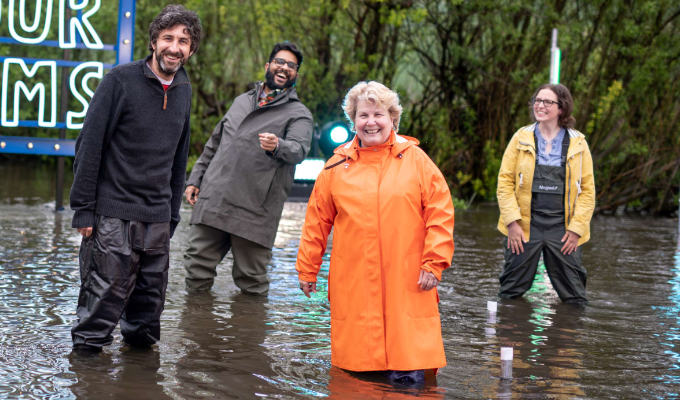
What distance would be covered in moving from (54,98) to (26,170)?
12822 mm

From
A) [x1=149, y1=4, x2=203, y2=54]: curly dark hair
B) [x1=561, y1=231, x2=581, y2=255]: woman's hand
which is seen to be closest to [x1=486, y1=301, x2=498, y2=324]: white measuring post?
[x1=561, y1=231, x2=581, y2=255]: woman's hand

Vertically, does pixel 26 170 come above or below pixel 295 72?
below

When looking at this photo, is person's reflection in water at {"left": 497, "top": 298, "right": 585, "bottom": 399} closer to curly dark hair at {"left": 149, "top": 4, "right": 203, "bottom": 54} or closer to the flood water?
the flood water

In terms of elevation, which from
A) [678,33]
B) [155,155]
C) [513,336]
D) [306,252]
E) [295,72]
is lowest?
[513,336]

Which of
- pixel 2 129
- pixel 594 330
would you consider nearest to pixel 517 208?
pixel 594 330

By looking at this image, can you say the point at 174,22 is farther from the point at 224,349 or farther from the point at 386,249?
the point at 224,349

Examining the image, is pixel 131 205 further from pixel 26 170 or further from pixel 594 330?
pixel 26 170

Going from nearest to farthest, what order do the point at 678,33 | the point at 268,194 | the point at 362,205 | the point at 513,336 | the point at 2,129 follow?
the point at 362,205 → the point at 513,336 → the point at 268,194 → the point at 678,33 → the point at 2,129

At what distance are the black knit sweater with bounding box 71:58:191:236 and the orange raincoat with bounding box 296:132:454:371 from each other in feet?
3.33

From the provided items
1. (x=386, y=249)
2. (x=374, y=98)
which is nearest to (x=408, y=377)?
(x=386, y=249)

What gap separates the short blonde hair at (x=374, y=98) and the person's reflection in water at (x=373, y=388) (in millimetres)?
1362

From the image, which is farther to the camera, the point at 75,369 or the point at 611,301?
the point at 611,301

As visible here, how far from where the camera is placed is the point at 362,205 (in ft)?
16.8

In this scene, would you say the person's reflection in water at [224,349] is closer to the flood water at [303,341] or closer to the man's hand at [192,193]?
the flood water at [303,341]
